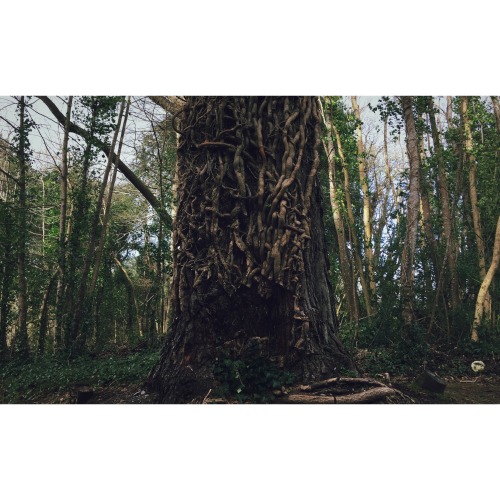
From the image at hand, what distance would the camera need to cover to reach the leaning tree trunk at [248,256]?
367cm

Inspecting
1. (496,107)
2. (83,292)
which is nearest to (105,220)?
(83,292)

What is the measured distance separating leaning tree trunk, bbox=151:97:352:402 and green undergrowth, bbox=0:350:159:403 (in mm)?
400

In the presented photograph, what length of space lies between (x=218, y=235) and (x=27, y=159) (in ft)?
7.55

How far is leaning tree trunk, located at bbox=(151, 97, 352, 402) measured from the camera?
145 inches

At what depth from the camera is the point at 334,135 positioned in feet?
19.7

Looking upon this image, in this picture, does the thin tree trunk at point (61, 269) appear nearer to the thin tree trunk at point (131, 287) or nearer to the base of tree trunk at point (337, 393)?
the thin tree trunk at point (131, 287)

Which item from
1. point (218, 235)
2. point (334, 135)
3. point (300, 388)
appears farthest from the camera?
point (334, 135)

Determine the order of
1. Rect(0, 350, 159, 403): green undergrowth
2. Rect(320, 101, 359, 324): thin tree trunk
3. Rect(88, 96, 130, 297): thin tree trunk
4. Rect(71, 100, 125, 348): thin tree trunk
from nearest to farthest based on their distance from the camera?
Rect(0, 350, 159, 403): green undergrowth
Rect(71, 100, 125, 348): thin tree trunk
Rect(88, 96, 130, 297): thin tree trunk
Rect(320, 101, 359, 324): thin tree trunk

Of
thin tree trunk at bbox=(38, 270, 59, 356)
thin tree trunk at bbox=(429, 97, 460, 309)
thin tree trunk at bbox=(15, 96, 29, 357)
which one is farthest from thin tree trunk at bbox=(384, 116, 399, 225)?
thin tree trunk at bbox=(15, 96, 29, 357)

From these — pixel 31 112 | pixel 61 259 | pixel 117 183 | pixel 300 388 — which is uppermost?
pixel 31 112

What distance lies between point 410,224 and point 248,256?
2.20 m

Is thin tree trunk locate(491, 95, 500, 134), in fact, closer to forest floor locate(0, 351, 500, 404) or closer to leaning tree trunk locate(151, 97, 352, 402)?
leaning tree trunk locate(151, 97, 352, 402)

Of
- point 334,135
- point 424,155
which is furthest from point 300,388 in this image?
point 334,135

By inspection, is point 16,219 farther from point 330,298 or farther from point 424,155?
point 424,155
